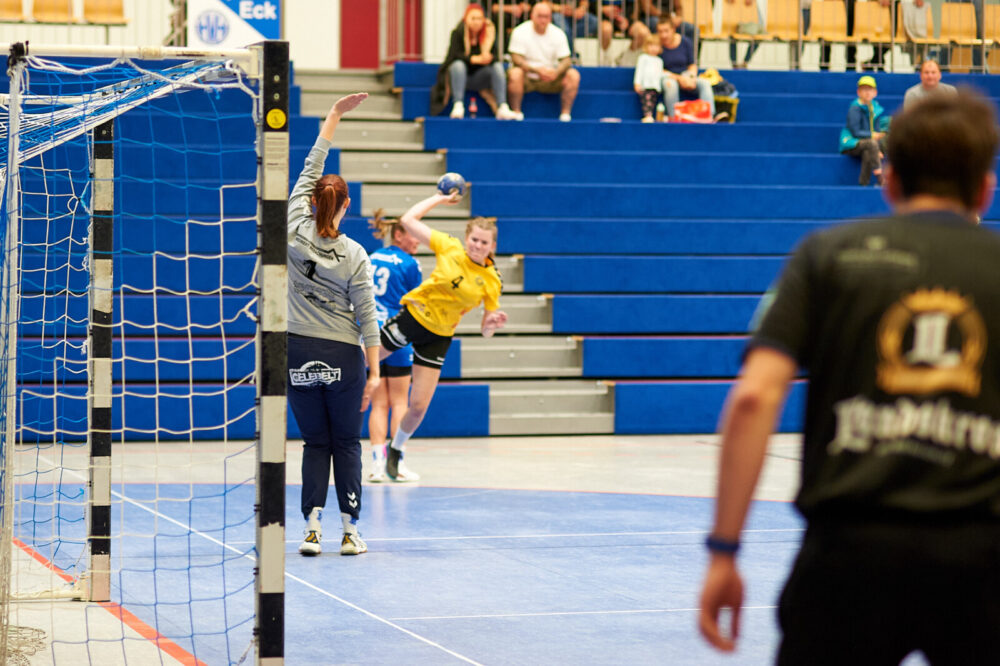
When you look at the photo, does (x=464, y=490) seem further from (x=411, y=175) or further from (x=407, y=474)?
(x=411, y=175)

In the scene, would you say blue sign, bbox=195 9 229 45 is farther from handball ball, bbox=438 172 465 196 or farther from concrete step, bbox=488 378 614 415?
handball ball, bbox=438 172 465 196

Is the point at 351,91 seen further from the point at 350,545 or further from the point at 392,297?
the point at 350,545

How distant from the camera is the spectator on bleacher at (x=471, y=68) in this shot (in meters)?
15.8

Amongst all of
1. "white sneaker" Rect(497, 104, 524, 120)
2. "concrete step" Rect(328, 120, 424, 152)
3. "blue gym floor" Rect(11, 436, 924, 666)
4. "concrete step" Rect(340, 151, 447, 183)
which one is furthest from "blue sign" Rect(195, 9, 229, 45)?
"blue gym floor" Rect(11, 436, 924, 666)

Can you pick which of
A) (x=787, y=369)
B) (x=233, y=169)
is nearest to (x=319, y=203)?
(x=787, y=369)

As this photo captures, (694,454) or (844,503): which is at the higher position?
(844,503)

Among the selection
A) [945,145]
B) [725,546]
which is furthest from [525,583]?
Result: [945,145]

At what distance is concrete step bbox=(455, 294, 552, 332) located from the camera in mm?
13766

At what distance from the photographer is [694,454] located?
11.8 m

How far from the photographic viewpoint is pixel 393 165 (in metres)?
15.3

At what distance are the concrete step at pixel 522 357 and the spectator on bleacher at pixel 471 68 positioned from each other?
10.8ft

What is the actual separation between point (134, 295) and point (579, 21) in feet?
25.8

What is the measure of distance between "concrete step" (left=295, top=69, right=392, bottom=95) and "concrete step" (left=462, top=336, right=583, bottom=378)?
4442 millimetres

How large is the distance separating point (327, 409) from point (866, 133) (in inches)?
435
